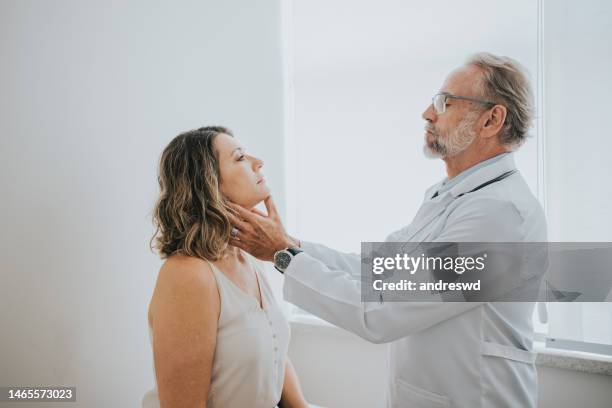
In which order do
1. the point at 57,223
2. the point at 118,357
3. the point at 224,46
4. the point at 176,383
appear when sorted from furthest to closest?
the point at 224,46
the point at 118,357
the point at 57,223
the point at 176,383

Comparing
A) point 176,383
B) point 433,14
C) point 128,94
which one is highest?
point 433,14

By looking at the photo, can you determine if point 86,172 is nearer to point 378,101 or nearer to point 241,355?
point 241,355

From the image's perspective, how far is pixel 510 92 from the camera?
1356 mm

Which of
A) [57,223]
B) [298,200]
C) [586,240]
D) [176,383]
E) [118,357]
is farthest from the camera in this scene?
[298,200]

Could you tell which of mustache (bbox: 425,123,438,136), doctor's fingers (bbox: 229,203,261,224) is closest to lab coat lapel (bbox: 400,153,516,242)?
mustache (bbox: 425,123,438,136)

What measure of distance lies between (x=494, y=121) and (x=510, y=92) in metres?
0.10

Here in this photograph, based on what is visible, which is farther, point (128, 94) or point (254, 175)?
point (128, 94)

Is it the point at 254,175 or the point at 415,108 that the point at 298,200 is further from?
the point at 254,175

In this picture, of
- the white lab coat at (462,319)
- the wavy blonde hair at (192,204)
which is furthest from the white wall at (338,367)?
the wavy blonde hair at (192,204)

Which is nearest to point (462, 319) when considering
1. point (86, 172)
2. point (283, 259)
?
point (283, 259)

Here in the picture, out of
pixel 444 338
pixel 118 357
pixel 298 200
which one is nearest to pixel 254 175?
pixel 444 338

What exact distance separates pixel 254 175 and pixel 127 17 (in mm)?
861

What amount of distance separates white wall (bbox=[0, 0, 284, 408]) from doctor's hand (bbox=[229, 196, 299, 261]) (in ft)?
1.93

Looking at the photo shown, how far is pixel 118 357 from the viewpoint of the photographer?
1656 millimetres
